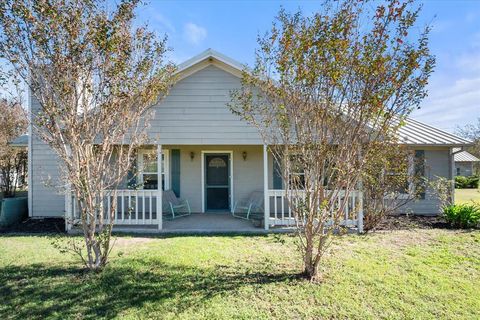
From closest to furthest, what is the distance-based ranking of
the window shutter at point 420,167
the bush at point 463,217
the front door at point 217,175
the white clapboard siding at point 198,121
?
the bush at point 463,217
the white clapboard siding at point 198,121
the window shutter at point 420,167
the front door at point 217,175

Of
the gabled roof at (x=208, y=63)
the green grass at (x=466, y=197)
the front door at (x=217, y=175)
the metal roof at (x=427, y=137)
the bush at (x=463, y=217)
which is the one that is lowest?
the green grass at (x=466, y=197)

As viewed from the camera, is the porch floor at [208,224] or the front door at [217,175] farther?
the front door at [217,175]

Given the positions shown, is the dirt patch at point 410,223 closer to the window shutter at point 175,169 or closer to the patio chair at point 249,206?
the patio chair at point 249,206

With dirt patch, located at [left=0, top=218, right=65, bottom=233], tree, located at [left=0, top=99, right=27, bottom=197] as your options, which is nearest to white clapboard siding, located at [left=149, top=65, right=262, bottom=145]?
dirt patch, located at [left=0, top=218, right=65, bottom=233]

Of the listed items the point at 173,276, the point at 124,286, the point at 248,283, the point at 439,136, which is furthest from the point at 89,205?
the point at 439,136

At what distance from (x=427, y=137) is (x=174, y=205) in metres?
9.15

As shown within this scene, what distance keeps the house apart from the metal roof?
3 centimetres

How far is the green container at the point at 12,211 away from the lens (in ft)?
29.8

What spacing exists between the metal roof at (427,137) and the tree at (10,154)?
53.2 feet

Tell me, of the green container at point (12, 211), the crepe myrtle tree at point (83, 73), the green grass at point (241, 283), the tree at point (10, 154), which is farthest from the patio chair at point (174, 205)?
the tree at point (10, 154)

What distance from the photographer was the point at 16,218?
31.1ft

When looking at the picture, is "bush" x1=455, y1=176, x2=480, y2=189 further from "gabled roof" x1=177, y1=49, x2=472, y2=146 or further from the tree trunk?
the tree trunk

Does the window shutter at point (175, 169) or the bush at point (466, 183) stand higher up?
the window shutter at point (175, 169)

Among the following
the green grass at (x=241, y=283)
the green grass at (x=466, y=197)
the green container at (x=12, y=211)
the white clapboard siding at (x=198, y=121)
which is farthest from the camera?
the green grass at (x=466, y=197)
